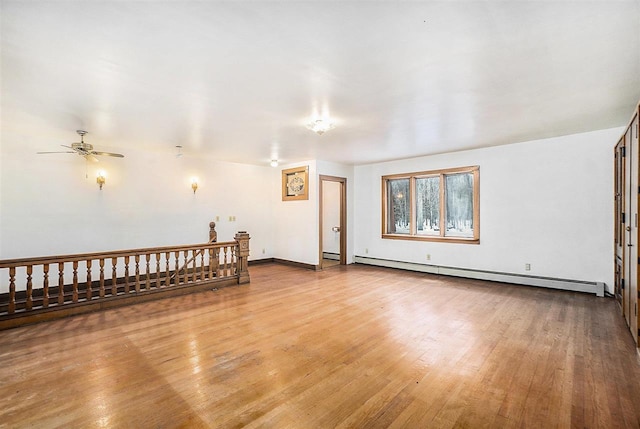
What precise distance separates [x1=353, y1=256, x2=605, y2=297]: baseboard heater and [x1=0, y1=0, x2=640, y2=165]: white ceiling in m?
2.45

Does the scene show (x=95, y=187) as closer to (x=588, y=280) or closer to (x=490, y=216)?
(x=490, y=216)

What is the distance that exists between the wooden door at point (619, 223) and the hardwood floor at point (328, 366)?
57 centimetres

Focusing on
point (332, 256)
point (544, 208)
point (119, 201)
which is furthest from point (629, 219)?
point (119, 201)

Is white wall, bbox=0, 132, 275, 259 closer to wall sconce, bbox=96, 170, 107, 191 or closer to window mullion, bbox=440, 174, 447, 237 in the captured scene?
wall sconce, bbox=96, 170, 107, 191

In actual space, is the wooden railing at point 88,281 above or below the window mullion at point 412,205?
below

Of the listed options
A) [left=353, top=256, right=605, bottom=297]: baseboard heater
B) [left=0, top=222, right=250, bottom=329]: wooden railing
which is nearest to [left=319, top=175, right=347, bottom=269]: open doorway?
[left=353, top=256, right=605, bottom=297]: baseboard heater

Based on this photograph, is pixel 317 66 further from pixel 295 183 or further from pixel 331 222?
pixel 331 222

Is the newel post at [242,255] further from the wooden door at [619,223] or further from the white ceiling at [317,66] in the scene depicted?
the wooden door at [619,223]

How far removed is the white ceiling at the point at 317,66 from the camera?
1878 mm

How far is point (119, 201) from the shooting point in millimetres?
5711

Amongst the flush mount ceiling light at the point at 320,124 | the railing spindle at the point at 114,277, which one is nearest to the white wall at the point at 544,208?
the flush mount ceiling light at the point at 320,124

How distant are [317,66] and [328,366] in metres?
2.57

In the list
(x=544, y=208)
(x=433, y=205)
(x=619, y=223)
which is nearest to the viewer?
(x=619, y=223)

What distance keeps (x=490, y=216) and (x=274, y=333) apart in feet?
15.2
